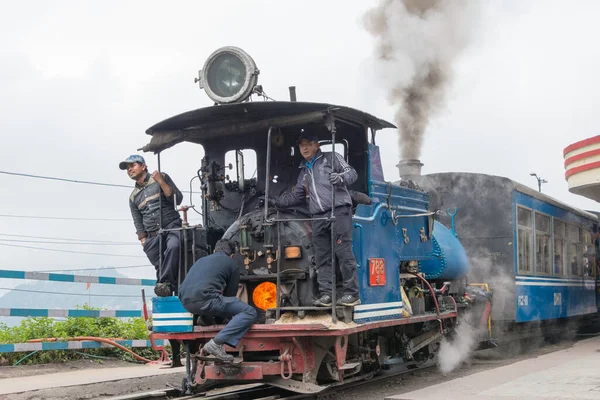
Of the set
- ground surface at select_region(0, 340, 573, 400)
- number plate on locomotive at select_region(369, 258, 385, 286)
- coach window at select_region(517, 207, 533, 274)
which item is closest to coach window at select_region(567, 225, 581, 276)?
coach window at select_region(517, 207, 533, 274)

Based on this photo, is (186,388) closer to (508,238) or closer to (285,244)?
(285,244)

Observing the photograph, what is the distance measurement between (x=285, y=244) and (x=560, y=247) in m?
9.06

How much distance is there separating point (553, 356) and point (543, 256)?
10.6ft

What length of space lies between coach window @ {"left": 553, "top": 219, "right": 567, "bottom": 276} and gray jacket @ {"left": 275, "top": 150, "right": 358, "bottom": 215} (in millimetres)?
Answer: 8490

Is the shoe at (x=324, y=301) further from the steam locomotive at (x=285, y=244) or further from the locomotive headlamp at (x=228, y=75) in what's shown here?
the locomotive headlamp at (x=228, y=75)

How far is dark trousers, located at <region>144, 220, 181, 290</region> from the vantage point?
7617 millimetres

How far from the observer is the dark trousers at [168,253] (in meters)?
7.62

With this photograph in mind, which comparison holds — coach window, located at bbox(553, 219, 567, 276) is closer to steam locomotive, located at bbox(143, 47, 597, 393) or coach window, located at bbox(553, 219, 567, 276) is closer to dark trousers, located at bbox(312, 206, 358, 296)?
steam locomotive, located at bbox(143, 47, 597, 393)

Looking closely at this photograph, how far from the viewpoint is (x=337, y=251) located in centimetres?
692

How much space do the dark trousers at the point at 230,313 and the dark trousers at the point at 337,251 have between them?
743 millimetres

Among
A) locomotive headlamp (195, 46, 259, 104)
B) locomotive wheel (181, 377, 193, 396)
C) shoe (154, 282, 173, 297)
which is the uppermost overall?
locomotive headlamp (195, 46, 259, 104)

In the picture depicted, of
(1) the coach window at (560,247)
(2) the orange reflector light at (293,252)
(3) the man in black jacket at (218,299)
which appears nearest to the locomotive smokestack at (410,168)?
(1) the coach window at (560,247)

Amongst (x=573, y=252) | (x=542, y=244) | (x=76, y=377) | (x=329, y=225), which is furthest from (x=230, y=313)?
(x=573, y=252)

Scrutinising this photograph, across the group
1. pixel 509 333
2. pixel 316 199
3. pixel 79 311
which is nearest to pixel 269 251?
pixel 316 199
